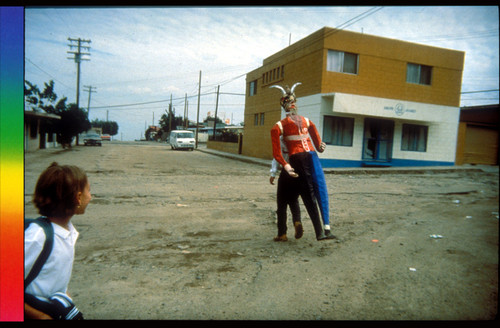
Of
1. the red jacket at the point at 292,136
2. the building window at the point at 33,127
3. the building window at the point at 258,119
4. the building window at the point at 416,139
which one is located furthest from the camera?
the building window at the point at 258,119

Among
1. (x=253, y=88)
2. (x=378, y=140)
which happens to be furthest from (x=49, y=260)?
(x=378, y=140)

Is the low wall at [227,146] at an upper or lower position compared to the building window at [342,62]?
lower

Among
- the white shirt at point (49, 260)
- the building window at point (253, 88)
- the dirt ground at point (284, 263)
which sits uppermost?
the building window at point (253, 88)

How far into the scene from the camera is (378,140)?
16344mm

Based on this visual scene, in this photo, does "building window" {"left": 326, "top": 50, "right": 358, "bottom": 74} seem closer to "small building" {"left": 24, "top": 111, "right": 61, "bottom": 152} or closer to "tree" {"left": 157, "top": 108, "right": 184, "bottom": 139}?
"small building" {"left": 24, "top": 111, "right": 61, "bottom": 152}

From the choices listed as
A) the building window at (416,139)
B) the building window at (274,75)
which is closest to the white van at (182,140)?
the building window at (274,75)

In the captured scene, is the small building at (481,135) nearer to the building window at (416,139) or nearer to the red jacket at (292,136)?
the red jacket at (292,136)

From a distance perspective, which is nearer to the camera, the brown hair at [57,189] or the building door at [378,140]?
the brown hair at [57,189]

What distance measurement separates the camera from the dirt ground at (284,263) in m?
2.54

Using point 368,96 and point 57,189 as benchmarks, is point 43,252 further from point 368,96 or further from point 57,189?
point 368,96

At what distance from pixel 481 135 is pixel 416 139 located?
1653 cm

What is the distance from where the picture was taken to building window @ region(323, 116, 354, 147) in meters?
15.0

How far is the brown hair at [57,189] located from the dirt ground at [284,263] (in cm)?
108
